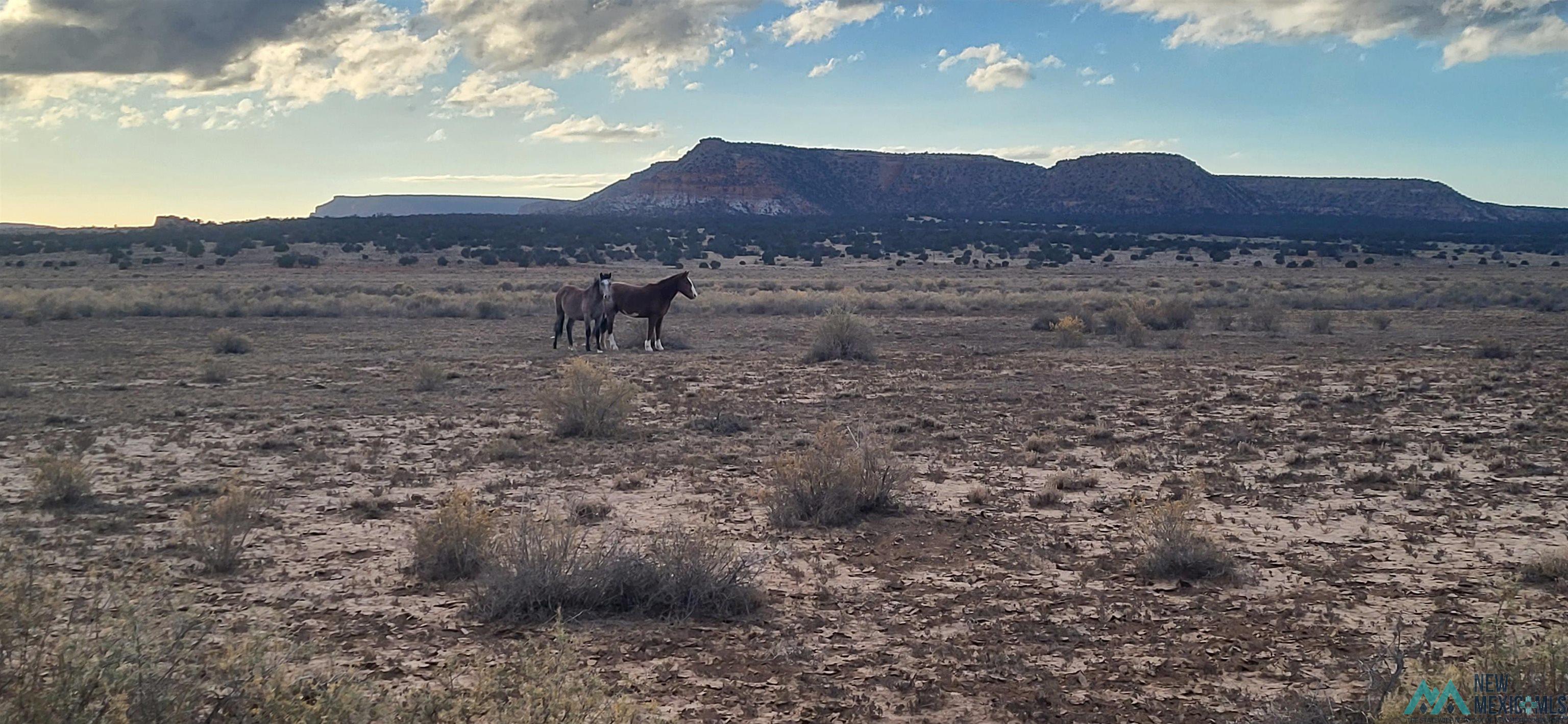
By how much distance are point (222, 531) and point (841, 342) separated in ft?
46.3

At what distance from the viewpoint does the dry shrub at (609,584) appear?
6547 mm

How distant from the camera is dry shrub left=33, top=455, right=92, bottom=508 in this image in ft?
29.5

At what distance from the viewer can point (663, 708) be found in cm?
531

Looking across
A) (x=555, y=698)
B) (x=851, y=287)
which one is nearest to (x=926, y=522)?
(x=555, y=698)

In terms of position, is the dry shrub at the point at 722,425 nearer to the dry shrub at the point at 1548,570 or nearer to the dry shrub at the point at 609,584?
the dry shrub at the point at 609,584

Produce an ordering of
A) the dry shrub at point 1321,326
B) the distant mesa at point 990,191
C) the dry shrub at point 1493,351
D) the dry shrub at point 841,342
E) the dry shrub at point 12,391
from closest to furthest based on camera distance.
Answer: the dry shrub at point 12,391, the dry shrub at point 1493,351, the dry shrub at point 841,342, the dry shrub at point 1321,326, the distant mesa at point 990,191

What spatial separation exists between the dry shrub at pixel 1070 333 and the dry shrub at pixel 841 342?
4.66 metres

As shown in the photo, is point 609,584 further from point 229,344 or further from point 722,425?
point 229,344

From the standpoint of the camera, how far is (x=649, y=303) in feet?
73.2

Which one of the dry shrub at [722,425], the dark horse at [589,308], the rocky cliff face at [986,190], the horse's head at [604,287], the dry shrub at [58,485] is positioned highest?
the rocky cliff face at [986,190]

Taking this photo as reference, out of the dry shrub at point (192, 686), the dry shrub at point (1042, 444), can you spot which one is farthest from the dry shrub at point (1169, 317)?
the dry shrub at point (192, 686)

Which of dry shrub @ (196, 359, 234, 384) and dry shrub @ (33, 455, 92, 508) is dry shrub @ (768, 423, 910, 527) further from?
dry shrub @ (196, 359, 234, 384)

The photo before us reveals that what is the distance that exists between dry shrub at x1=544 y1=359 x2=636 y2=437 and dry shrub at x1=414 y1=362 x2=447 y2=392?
4004 mm

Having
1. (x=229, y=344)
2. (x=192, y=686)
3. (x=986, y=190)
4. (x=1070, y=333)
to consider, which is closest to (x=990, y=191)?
(x=986, y=190)
